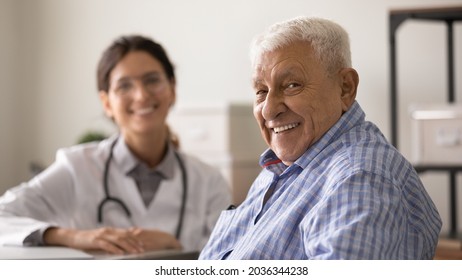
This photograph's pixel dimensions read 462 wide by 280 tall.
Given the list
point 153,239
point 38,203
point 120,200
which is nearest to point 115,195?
point 120,200

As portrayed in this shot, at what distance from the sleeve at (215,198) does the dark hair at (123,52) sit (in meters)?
0.32

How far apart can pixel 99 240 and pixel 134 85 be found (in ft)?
1.76

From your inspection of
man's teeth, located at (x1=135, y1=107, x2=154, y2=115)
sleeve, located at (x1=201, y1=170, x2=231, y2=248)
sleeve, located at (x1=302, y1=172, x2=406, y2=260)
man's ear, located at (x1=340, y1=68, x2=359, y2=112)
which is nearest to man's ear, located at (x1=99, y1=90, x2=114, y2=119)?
man's teeth, located at (x1=135, y1=107, x2=154, y2=115)

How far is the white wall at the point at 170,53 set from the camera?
9.91 ft

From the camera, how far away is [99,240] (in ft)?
4.83

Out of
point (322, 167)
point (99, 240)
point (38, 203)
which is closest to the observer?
point (322, 167)

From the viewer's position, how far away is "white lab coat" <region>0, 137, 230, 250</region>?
1766 millimetres

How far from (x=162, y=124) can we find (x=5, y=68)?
2.32 meters

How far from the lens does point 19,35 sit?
4082mm

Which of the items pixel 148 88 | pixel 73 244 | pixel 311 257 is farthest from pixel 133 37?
pixel 311 257

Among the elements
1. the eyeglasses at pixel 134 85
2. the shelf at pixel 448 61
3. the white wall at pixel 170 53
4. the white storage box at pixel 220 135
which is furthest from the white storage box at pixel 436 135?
the eyeglasses at pixel 134 85

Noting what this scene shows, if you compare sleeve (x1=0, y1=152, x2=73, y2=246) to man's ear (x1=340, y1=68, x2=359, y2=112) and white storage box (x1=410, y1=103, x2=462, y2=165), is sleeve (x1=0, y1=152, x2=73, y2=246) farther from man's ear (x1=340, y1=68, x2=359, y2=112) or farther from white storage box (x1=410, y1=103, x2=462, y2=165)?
white storage box (x1=410, y1=103, x2=462, y2=165)

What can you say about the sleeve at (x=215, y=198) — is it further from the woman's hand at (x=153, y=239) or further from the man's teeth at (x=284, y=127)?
the man's teeth at (x=284, y=127)

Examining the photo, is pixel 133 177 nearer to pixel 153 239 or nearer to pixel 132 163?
pixel 132 163
